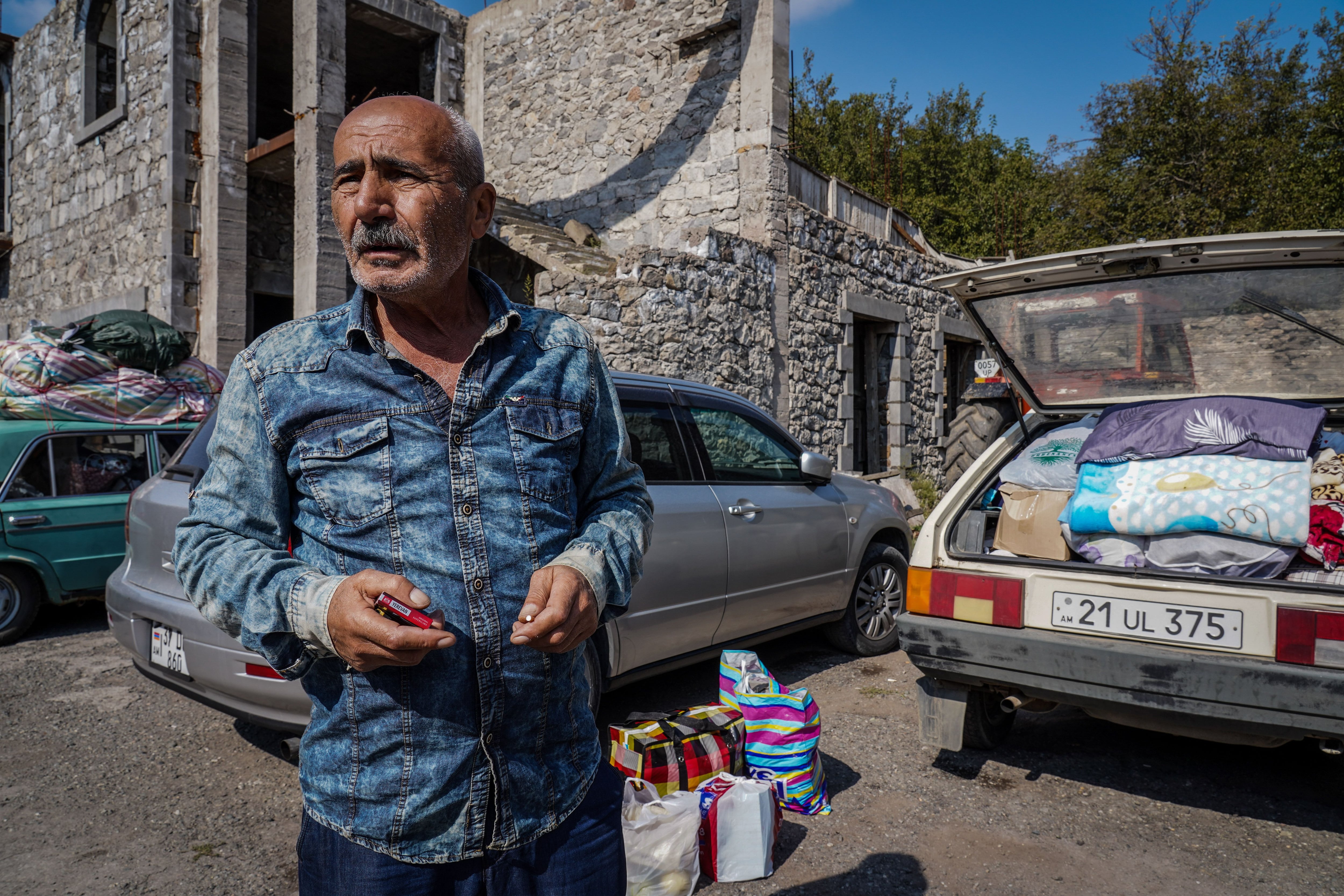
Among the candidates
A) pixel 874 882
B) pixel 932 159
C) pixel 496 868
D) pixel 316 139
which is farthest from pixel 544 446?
pixel 932 159

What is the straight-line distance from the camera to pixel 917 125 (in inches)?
1235

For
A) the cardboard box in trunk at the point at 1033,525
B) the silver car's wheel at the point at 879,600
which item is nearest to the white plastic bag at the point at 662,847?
the cardboard box in trunk at the point at 1033,525

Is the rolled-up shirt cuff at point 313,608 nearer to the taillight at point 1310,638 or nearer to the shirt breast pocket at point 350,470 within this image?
the shirt breast pocket at point 350,470

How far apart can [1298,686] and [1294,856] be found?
0.80 metres

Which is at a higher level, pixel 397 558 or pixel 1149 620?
pixel 397 558

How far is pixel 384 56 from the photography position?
12.5m

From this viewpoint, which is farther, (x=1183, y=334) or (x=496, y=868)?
(x=1183, y=334)

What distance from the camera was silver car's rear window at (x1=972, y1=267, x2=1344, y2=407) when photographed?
3.41m

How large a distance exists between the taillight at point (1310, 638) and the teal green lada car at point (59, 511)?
20.0ft

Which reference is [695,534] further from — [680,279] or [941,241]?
[941,241]

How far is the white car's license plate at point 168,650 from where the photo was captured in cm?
339

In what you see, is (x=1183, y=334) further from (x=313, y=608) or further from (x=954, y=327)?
(x=954, y=327)

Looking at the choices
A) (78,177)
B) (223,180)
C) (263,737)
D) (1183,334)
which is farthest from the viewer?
(78,177)

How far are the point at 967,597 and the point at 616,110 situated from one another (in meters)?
9.66
